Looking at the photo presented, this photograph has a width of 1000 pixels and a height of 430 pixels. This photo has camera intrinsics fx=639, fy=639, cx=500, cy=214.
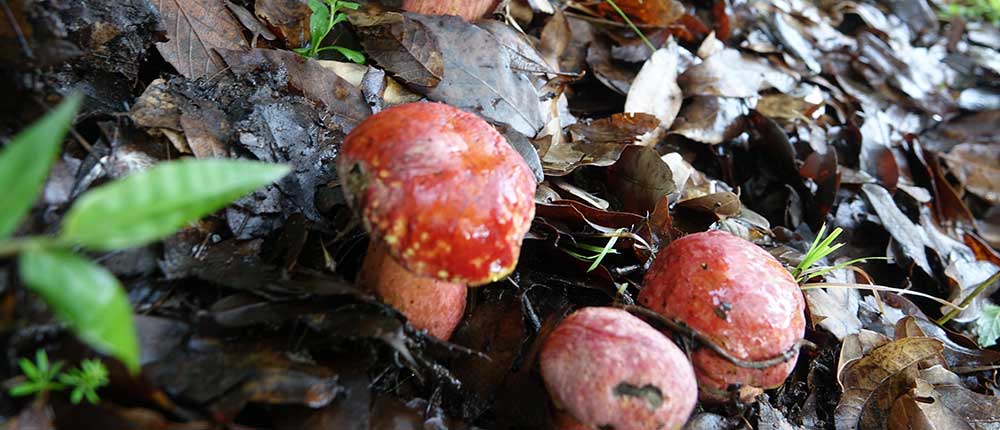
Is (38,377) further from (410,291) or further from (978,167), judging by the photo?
(978,167)

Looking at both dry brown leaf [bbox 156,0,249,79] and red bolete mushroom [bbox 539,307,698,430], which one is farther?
dry brown leaf [bbox 156,0,249,79]

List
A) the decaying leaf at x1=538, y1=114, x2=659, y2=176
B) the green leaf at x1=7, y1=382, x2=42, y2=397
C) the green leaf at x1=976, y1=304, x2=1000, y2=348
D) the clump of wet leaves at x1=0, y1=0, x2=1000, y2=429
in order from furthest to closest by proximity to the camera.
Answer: the green leaf at x1=976, y1=304, x2=1000, y2=348, the decaying leaf at x1=538, y1=114, x2=659, y2=176, the clump of wet leaves at x1=0, y1=0, x2=1000, y2=429, the green leaf at x1=7, y1=382, x2=42, y2=397

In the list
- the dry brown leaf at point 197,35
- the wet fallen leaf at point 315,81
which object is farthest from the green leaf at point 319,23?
the dry brown leaf at point 197,35

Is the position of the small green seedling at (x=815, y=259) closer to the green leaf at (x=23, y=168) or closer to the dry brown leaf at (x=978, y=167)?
the dry brown leaf at (x=978, y=167)

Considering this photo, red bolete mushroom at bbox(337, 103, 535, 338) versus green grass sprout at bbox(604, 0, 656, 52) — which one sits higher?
red bolete mushroom at bbox(337, 103, 535, 338)

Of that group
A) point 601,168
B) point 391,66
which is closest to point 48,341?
point 391,66

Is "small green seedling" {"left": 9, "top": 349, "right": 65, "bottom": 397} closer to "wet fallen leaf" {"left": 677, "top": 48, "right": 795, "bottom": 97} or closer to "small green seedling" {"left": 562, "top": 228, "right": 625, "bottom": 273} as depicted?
"small green seedling" {"left": 562, "top": 228, "right": 625, "bottom": 273}

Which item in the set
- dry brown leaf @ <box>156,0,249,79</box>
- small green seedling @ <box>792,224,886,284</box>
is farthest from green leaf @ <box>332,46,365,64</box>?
small green seedling @ <box>792,224,886,284</box>

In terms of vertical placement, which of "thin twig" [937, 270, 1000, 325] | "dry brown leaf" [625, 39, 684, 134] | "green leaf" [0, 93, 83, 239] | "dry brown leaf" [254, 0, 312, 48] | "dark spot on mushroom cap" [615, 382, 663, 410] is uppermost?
"green leaf" [0, 93, 83, 239]
